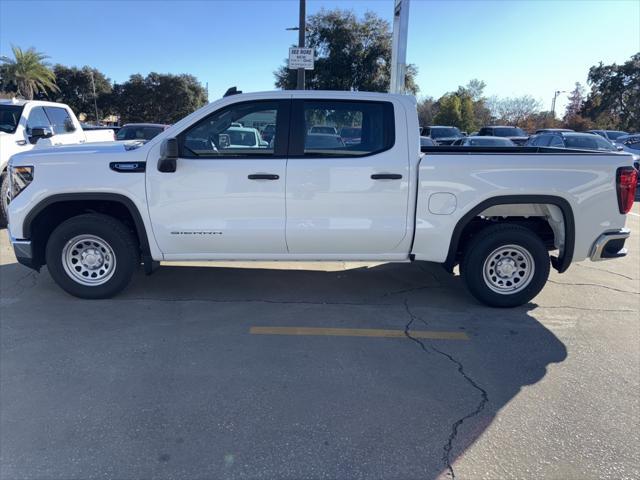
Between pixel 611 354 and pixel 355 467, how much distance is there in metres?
2.64

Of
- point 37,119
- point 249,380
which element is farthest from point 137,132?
point 249,380

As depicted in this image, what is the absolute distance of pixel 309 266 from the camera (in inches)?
250

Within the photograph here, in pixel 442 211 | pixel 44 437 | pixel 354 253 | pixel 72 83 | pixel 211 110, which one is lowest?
pixel 44 437

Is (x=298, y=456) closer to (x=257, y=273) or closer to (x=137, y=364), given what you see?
(x=137, y=364)

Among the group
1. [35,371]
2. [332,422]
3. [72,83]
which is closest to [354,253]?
[332,422]

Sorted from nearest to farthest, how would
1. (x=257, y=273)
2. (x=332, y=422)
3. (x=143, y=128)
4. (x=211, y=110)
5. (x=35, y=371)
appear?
(x=332, y=422) → (x=35, y=371) → (x=211, y=110) → (x=257, y=273) → (x=143, y=128)

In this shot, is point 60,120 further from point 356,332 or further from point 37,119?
point 356,332

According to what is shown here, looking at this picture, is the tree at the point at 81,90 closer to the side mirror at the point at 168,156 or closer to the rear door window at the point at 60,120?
the rear door window at the point at 60,120

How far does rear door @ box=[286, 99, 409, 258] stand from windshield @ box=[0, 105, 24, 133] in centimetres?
650

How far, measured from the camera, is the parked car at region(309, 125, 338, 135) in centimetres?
469

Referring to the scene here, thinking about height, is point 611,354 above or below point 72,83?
below

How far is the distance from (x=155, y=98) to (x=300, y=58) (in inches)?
1773

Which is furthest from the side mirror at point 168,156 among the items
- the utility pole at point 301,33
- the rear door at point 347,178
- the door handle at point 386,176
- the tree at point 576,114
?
the tree at point 576,114

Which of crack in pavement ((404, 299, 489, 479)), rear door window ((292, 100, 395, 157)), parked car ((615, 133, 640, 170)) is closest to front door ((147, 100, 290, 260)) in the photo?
rear door window ((292, 100, 395, 157))
